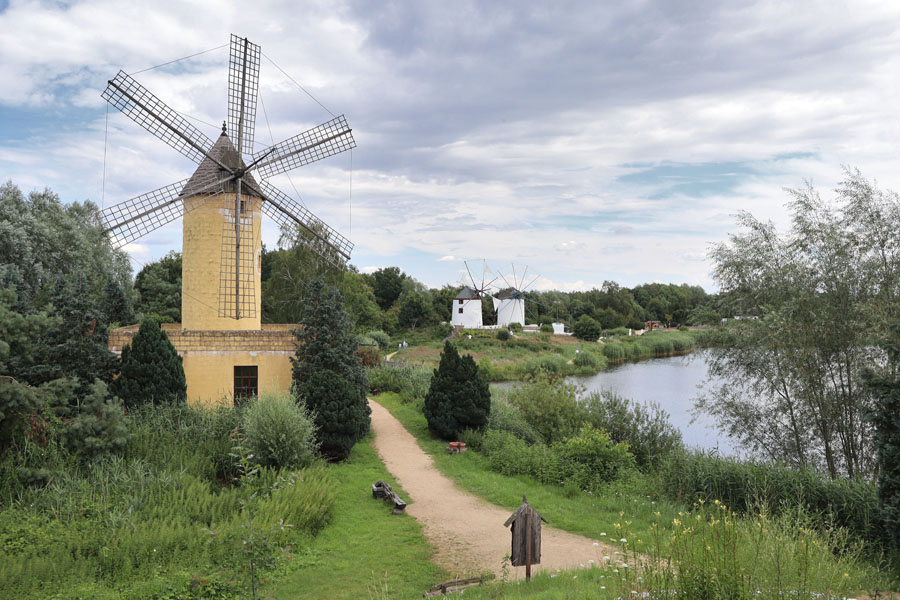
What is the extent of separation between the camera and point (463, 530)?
8828mm

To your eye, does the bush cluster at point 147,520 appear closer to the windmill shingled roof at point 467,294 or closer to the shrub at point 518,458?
the shrub at point 518,458

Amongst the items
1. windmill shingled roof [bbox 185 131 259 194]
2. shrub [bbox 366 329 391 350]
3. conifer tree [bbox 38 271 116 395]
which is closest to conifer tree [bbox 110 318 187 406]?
conifer tree [bbox 38 271 116 395]

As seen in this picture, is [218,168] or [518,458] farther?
[218,168]

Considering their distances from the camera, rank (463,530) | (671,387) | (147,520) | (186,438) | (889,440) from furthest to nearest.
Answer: (671,387) < (186,438) < (463,530) < (147,520) < (889,440)

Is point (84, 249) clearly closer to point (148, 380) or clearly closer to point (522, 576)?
point (148, 380)

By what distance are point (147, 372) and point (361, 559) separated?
25.3 feet

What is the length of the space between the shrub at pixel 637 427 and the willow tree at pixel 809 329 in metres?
2.01

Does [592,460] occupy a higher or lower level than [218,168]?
lower

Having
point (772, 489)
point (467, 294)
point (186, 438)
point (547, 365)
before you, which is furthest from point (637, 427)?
point (467, 294)

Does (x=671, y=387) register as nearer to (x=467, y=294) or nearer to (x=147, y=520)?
(x=147, y=520)

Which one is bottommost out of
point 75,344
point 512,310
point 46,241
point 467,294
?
point 75,344

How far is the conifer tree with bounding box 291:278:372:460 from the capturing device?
12453 millimetres

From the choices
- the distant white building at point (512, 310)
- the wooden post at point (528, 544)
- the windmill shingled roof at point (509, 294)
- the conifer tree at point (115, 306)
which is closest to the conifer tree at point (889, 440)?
the wooden post at point (528, 544)

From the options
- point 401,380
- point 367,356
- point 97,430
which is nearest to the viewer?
point 97,430
